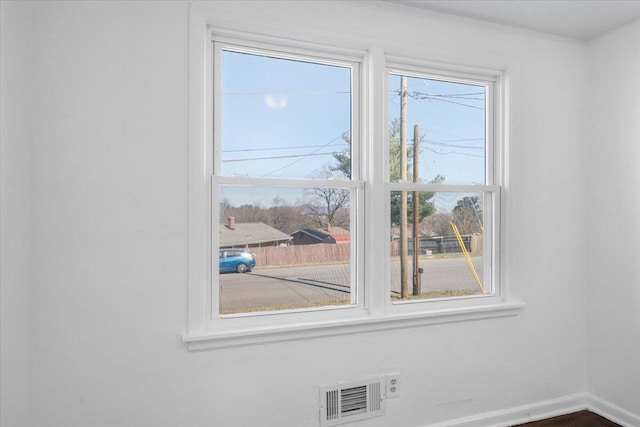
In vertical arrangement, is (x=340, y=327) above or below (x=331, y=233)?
below

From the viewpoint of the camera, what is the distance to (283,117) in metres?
2.31

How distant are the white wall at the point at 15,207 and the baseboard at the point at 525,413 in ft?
6.89

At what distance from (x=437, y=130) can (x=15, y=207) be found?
2.22 m

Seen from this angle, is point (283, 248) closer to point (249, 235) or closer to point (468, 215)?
point (249, 235)

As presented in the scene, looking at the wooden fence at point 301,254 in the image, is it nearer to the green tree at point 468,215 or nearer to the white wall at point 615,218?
Result: the green tree at point 468,215

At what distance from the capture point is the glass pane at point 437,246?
2.54 meters

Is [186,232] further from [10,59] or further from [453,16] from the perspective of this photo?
[453,16]

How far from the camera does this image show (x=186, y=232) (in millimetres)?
2021

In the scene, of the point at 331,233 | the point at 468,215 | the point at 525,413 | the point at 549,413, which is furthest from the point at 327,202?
the point at 549,413

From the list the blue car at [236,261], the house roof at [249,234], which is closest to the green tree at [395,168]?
the house roof at [249,234]

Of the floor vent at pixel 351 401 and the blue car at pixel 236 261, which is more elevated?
the blue car at pixel 236 261

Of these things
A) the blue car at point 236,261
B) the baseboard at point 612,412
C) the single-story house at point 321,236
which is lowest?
the baseboard at point 612,412

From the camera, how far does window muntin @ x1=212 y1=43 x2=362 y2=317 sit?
2197mm

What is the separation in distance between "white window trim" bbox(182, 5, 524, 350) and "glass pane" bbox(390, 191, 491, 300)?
3.7 inches
